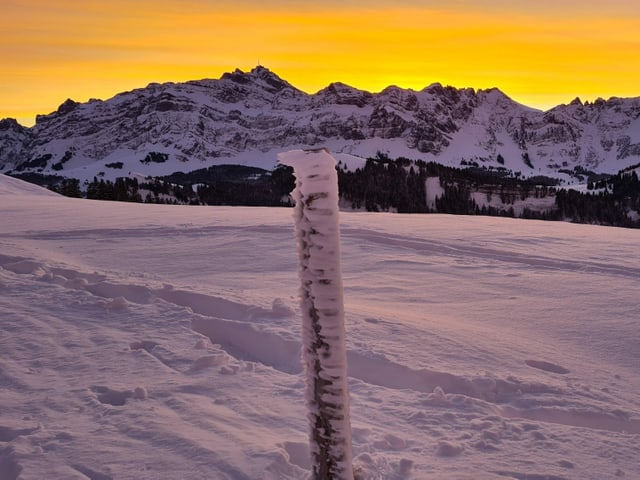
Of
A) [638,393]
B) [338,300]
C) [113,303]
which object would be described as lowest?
[638,393]

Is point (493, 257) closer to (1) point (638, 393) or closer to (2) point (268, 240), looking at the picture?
(2) point (268, 240)

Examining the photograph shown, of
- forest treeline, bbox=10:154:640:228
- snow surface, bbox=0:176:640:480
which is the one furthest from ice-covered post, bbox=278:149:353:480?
forest treeline, bbox=10:154:640:228

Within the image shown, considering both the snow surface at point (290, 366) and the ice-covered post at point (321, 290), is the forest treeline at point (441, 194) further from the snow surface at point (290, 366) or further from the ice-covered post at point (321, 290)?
the ice-covered post at point (321, 290)

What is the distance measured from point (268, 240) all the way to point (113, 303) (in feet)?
16.9

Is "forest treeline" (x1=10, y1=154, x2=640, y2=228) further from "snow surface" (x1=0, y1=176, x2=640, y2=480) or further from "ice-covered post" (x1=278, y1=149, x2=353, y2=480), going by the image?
"ice-covered post" (x1=278, y1=149, x2=353, y2=480)

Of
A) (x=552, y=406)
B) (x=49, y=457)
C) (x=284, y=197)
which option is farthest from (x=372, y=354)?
(x=284, y=197)

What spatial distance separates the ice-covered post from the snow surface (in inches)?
37.4

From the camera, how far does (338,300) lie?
8.16 ft

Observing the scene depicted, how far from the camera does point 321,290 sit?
8.12 feet

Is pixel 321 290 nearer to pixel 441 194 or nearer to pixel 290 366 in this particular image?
pixel 290 366

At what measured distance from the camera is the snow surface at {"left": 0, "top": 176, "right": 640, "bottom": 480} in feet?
11.6

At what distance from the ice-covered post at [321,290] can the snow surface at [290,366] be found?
0.95m

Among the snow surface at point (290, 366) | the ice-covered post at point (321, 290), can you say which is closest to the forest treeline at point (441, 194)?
the snow surface at point (290, 366)

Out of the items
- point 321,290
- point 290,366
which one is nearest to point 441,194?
point 290,366
